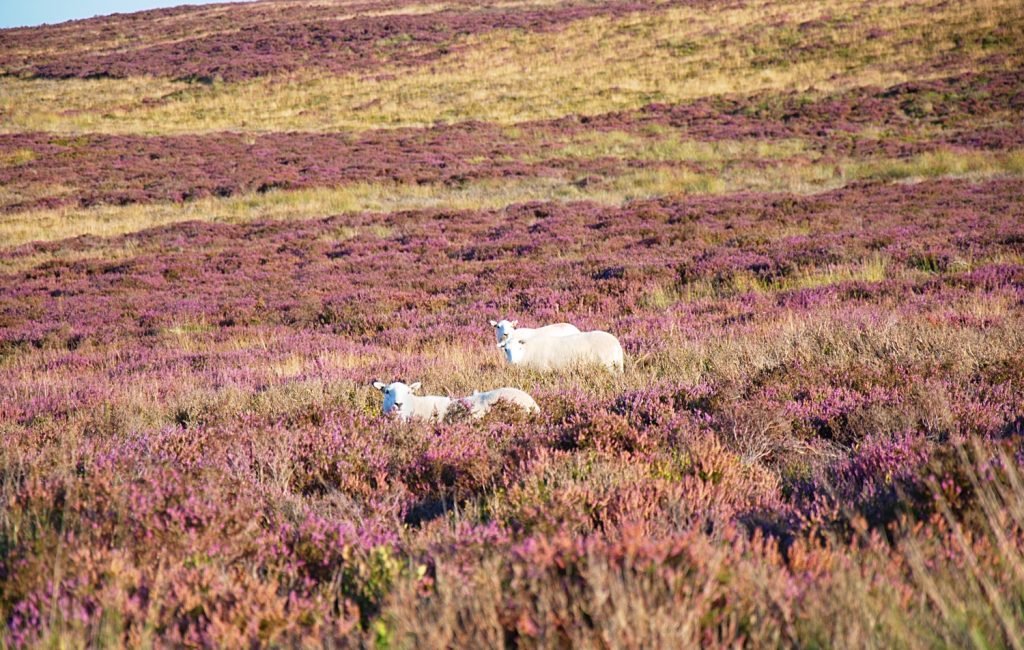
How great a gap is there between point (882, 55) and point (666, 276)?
39645 millimetres

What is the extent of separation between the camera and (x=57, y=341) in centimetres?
1180

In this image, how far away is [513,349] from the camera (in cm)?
793

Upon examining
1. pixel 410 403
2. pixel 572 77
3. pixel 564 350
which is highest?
pixel 572 77

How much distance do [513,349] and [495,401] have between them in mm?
2230

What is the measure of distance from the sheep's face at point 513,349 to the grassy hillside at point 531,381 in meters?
0.30

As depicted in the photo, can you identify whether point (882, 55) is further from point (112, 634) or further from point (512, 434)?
point (112, 634)

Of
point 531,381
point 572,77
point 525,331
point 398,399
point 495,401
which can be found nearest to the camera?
point 495,401

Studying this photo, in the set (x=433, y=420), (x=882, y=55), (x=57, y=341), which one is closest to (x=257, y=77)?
(x=882, y=55)

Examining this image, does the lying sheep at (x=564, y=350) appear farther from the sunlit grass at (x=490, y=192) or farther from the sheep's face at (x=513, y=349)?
the sunlit grass at (x=490, y=192)

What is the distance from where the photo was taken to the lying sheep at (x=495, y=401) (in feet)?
18.2

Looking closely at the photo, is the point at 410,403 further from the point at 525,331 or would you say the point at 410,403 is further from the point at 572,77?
the point at 572,77

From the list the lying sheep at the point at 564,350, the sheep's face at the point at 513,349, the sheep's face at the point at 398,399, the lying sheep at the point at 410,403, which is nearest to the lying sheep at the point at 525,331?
the lying sheep at the point at 564,350

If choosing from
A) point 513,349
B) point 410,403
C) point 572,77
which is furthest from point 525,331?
point 572,77

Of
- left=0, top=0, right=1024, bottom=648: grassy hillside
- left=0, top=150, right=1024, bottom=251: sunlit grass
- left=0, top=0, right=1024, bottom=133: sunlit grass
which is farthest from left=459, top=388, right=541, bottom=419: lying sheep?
left=0, top=0, right=1024, bottom=133: sunlit grass
